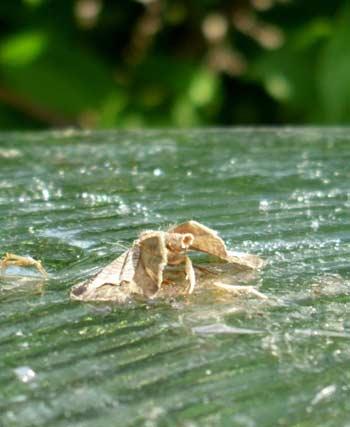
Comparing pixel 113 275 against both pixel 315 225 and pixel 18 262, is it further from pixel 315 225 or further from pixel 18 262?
pixel 315 225

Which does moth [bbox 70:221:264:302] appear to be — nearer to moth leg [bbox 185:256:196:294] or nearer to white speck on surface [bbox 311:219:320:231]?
moth leg [bbox 185:256:196:294]

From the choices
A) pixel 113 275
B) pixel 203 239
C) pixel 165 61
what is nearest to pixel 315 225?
pixel 203 239

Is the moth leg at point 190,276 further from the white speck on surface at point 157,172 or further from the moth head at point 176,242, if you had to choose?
the white speck on surface at point 157,172

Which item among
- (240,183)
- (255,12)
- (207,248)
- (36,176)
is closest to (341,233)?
(207,248)

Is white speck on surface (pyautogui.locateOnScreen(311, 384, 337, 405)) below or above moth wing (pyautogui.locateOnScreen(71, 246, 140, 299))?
below

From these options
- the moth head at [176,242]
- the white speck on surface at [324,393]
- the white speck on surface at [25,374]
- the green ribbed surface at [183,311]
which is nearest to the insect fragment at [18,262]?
the green ribbed surface at [183,311]

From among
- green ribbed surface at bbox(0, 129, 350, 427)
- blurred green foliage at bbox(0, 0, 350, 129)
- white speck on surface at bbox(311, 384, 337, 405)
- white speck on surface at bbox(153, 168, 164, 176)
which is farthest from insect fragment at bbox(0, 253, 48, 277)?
blurred green foliage at bbox(0, 0, 350, 129)
